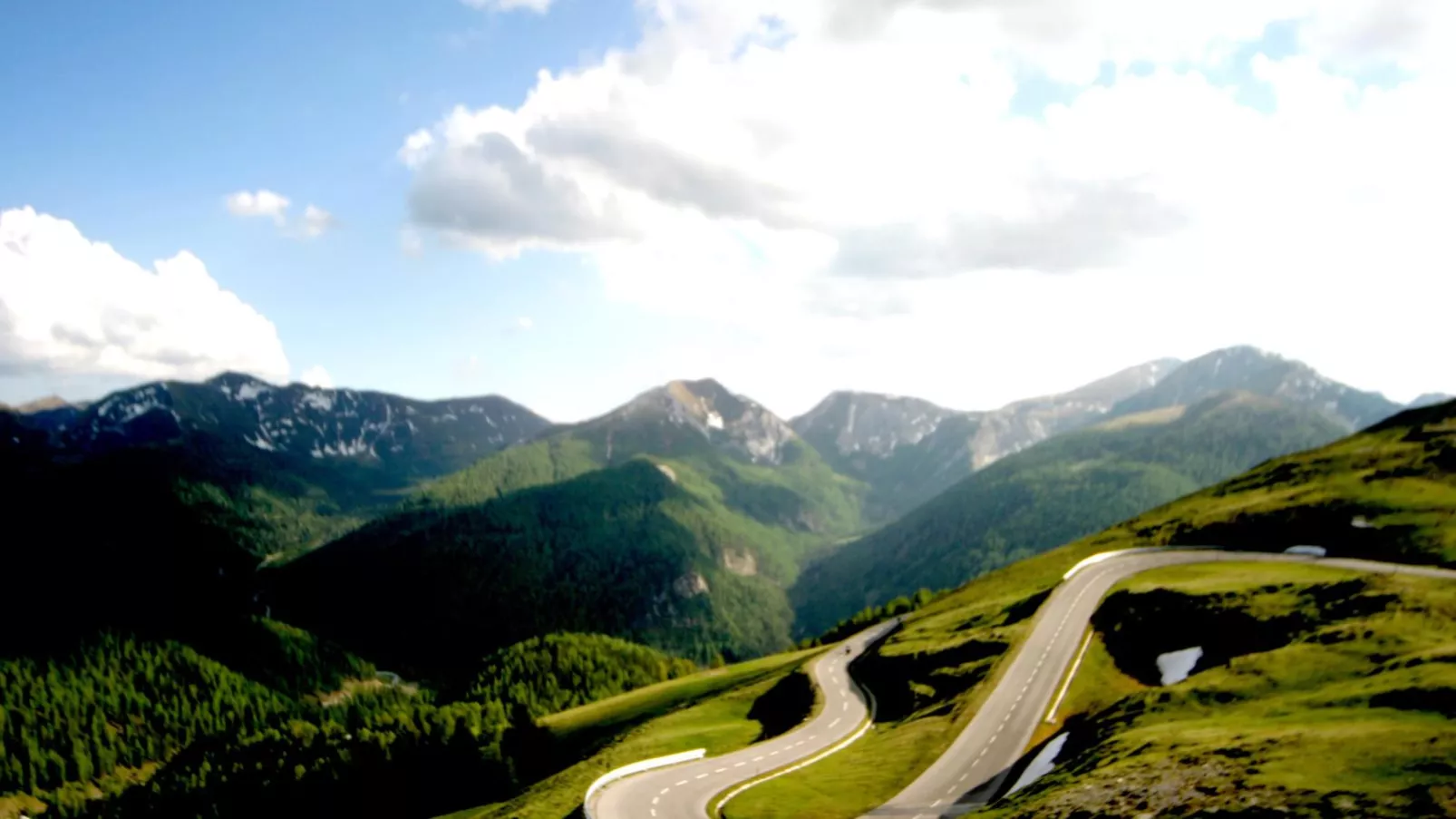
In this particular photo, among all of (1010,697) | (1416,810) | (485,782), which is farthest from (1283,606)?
(485,782)

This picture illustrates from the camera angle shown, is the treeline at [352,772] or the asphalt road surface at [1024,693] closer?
the asphalt road surface at [1024,693]

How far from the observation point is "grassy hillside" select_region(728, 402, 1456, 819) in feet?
135

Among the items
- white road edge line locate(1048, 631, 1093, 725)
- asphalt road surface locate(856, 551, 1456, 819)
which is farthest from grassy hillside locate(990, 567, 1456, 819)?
asphalt road surface locate(856, 551, 1456, 819)

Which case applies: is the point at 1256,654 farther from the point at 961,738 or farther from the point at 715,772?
the point at 715,772

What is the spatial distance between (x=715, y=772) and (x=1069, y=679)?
34966 mm

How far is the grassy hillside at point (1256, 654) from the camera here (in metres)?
41.2

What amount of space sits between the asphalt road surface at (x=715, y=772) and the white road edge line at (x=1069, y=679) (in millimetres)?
21195

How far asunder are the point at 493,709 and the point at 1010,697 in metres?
133

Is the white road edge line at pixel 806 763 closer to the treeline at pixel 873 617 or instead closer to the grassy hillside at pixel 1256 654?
the grassy hillside at pixel 1256 654

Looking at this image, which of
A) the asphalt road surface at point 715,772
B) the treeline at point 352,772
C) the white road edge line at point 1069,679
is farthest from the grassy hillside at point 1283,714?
the treeline at point 352,772

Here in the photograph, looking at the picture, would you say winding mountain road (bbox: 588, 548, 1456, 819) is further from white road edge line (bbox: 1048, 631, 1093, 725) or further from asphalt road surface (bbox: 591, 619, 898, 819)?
white road edge line (bbox: 1048, 631, 1093, 725)

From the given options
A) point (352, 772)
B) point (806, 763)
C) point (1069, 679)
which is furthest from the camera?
point (352, 772)

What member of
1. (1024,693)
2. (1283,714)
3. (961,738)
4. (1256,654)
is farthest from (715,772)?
(1256,654)

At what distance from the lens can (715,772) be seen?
70.2 meters
